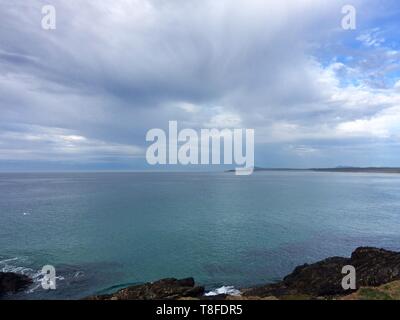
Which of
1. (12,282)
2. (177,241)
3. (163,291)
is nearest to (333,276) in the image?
(163,291)

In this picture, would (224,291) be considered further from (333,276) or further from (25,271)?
(25,271)

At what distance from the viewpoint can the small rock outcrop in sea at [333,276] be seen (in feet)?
109

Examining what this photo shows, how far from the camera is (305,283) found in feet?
119

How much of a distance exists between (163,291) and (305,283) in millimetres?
18644

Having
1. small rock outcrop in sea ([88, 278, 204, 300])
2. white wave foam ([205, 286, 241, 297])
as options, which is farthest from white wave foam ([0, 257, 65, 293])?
white wave foam ([205, 286, 241, 297])

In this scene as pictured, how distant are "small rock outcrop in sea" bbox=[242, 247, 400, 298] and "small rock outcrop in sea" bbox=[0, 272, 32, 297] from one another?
30.8 m

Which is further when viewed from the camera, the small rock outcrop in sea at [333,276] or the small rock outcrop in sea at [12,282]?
the small rock outcrop in sea at [12,282]

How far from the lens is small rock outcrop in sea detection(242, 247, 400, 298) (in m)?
33.2

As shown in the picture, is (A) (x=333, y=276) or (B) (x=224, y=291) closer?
(A) (x=333, y=276)

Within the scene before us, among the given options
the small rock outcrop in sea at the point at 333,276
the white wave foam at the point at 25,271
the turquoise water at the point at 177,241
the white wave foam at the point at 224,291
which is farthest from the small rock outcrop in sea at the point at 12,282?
the small rock outcrop in sea at the point at 333,276

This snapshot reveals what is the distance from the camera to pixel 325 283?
115 feet

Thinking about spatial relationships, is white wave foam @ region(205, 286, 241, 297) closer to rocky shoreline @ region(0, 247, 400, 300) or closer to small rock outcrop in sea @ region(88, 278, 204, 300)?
rocky shoreline @ region(0, 247, 400, 300)

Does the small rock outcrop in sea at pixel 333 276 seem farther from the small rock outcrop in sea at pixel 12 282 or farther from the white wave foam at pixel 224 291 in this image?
the small rock outcrop in sea at pixel 12 282
